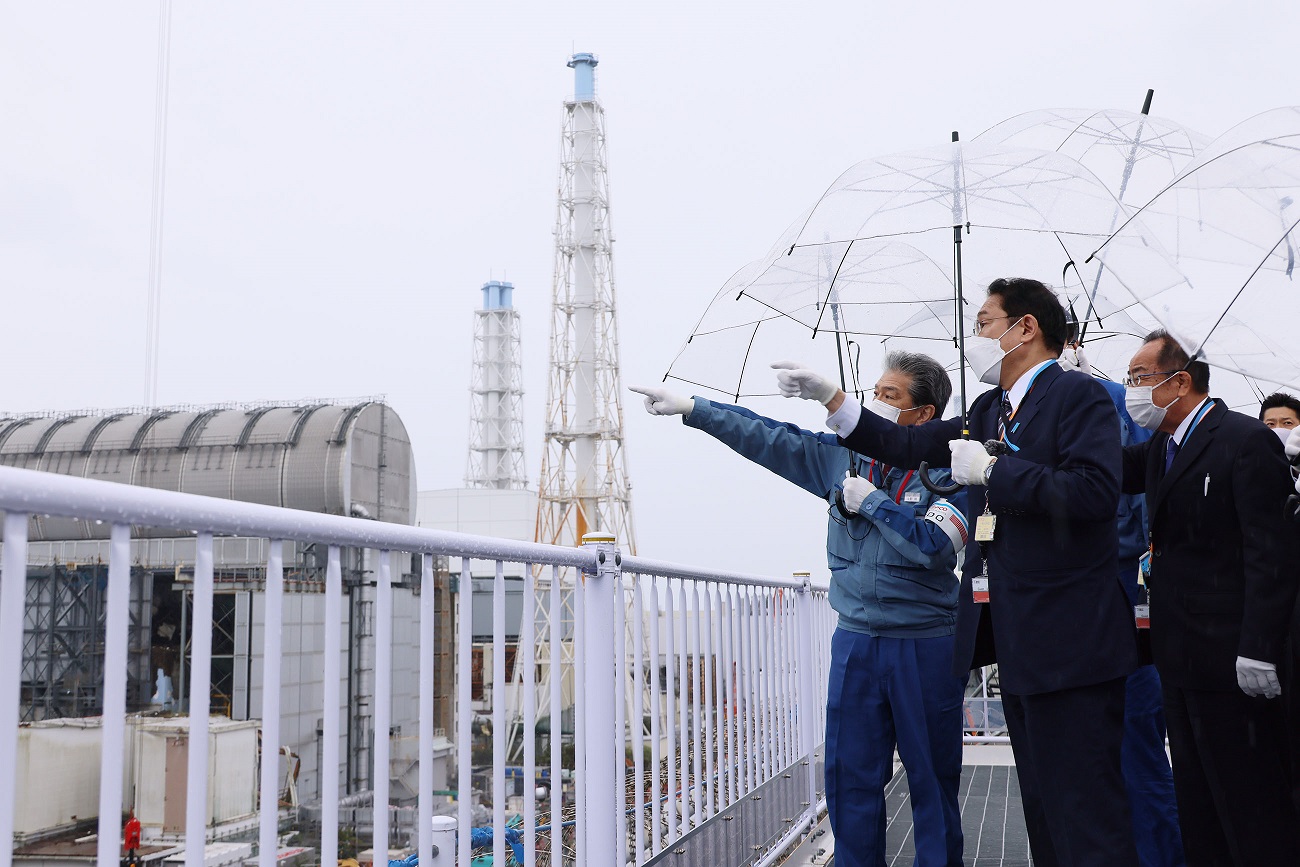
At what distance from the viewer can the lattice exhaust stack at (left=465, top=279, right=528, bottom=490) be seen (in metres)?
59.0

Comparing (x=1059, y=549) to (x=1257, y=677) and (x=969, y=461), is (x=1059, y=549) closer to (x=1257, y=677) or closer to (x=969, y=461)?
(x=969, y=461)

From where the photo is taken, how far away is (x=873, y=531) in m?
3.30

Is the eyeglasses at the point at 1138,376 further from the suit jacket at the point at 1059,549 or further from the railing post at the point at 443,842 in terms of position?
the railing post at the point at 443,842

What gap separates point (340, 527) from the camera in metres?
1.68

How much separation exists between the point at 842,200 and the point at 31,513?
3250mm

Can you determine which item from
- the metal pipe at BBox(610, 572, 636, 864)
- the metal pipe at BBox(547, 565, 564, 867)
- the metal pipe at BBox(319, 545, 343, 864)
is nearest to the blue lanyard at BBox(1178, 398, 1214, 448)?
the metal pipe at BBox(610, 572, 636, 864)

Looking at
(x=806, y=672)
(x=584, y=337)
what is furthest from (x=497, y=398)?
(x=806, y=672)

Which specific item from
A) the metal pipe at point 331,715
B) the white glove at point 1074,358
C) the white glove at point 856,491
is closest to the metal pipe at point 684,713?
the white glove at point 856,491

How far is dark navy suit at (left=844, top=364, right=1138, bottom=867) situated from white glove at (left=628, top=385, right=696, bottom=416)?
103 centimetres

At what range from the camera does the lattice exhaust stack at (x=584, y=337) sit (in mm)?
38125

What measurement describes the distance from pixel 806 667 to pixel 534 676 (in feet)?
10.0

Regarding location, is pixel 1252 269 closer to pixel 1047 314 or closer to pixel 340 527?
pixel 1047 314

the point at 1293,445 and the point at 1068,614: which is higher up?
the point at 1293,445

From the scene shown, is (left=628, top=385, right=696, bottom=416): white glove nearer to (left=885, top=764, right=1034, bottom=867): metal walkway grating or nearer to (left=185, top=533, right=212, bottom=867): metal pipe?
(left=885, top=764, right=1034, bottom=867): metal walkway grating
